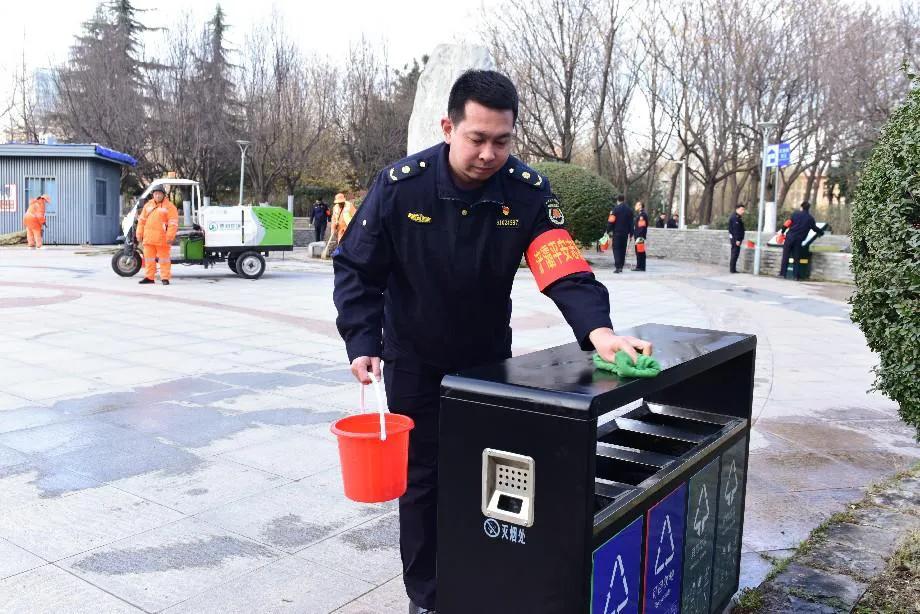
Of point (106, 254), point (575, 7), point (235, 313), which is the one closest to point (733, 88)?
point (575, 7)

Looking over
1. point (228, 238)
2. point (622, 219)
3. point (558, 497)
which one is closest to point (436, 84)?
point (622, 219)

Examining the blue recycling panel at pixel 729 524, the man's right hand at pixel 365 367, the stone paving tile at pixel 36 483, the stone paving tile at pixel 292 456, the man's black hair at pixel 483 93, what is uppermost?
the man's black hair at pixel 483 93

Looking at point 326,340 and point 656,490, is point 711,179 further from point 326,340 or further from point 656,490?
point 656,490

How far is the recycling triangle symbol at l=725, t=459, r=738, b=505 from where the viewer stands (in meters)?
2.73

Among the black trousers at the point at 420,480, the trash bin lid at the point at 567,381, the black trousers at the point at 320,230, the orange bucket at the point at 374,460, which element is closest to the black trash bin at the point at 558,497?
the trash bin lid at the point at 567,381

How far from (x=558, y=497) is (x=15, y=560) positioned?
8.22ft

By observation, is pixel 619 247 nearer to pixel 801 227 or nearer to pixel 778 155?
pixel 801 227

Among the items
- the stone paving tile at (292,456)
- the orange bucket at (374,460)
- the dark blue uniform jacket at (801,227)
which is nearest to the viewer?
the orange bucket at (374,460)

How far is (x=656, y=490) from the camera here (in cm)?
214

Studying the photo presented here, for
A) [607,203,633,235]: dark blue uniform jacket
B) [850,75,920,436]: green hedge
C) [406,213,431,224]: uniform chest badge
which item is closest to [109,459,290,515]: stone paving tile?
[406,213,431,224]: uniform chest badge

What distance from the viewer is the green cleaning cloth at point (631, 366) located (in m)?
2.01

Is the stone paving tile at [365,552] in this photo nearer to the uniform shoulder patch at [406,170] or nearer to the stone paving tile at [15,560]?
the stone paving tile at [15,560]

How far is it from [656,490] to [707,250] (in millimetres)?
22231

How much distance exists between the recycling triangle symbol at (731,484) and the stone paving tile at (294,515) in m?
1.70
